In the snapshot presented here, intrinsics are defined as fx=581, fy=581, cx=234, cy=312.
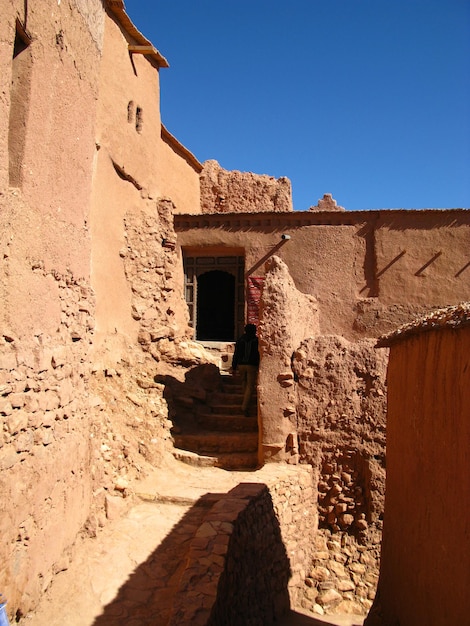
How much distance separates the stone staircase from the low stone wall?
0.99 meters

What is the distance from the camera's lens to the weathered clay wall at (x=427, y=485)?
3564mm

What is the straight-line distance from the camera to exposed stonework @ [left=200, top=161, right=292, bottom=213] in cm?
1430

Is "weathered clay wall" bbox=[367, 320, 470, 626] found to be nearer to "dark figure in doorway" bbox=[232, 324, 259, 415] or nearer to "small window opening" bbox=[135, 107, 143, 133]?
"dark figure in doorway" bbox=[232, 324, 259, 415]

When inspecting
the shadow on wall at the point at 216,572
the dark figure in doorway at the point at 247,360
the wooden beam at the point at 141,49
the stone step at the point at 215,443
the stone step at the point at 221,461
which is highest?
the wooden beam at the point at 141,49

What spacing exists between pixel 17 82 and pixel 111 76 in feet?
17.8

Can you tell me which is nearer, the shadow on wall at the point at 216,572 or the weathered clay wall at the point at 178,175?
the shadow on wall at the point at 216,572

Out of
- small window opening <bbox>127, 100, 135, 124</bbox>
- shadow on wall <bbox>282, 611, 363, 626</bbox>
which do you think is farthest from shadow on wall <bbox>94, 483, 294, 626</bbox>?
small window opening <bbox>127, 100, 135, 124</bbox>

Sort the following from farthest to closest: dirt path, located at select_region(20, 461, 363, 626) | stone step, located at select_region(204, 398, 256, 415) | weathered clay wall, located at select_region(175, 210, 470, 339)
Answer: weathered clay wall, located at select_region(175, 210, 470, 339), stone step, located at select_region(204, 398, 256, 415), dirt path, located at select_region(20, 461, 363, 626)

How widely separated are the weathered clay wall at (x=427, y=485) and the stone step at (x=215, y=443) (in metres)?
3.29

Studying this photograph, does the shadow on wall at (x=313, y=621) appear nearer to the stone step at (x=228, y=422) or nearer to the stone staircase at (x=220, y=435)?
the stone staircase at (x=220, y=435)

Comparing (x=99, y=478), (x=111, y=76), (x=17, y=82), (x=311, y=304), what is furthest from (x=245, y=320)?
(x=17, y=82)

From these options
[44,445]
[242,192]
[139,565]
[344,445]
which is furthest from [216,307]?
[44,445]

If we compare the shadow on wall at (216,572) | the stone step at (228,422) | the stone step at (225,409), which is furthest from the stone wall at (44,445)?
the stone step at (225,409)

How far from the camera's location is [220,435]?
8859 mm
